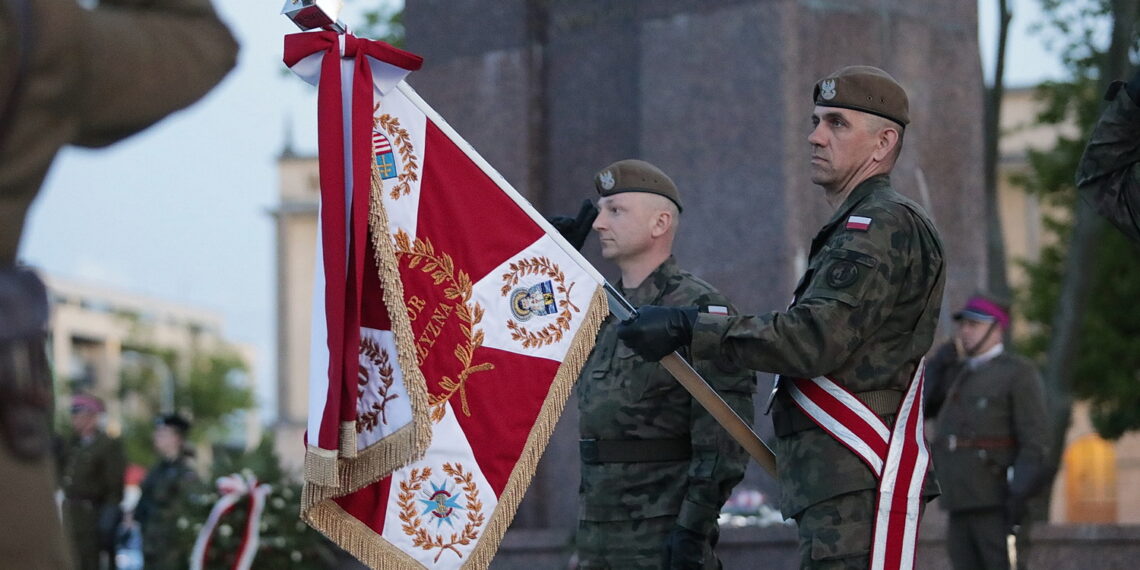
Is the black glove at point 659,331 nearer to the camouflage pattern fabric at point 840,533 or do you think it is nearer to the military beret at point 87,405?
the camouflage pattern fabric at point 840,533

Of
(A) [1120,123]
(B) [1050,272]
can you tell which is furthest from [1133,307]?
(A) [1120,123]

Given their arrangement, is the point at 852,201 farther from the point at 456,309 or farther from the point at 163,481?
the point at 163,481

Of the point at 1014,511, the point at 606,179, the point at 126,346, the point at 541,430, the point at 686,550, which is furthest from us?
the point at 126,346

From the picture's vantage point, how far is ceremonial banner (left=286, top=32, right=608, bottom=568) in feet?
15.4

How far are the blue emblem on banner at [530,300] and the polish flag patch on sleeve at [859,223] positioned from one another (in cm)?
112

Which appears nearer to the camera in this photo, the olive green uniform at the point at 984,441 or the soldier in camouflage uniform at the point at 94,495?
the olive green uniform at the point at 984,441

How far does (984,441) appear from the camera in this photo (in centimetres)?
851

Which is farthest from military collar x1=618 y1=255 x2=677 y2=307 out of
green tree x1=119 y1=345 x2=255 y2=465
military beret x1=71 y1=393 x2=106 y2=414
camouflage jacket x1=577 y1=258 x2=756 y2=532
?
green tree x1=119 y1=345 x2=255 y2=465

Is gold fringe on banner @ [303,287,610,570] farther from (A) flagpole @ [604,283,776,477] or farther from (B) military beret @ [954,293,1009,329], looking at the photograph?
(B) military beret @ [954,293,1009,329]

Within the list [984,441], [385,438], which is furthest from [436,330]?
[984,441]

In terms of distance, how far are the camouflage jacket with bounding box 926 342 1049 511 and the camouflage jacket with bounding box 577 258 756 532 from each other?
3245mm

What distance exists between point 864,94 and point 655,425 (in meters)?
1.45

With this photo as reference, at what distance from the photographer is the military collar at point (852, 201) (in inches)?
176

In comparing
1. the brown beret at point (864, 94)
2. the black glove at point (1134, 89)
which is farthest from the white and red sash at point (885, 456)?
the black glove at point (1134, 89)
